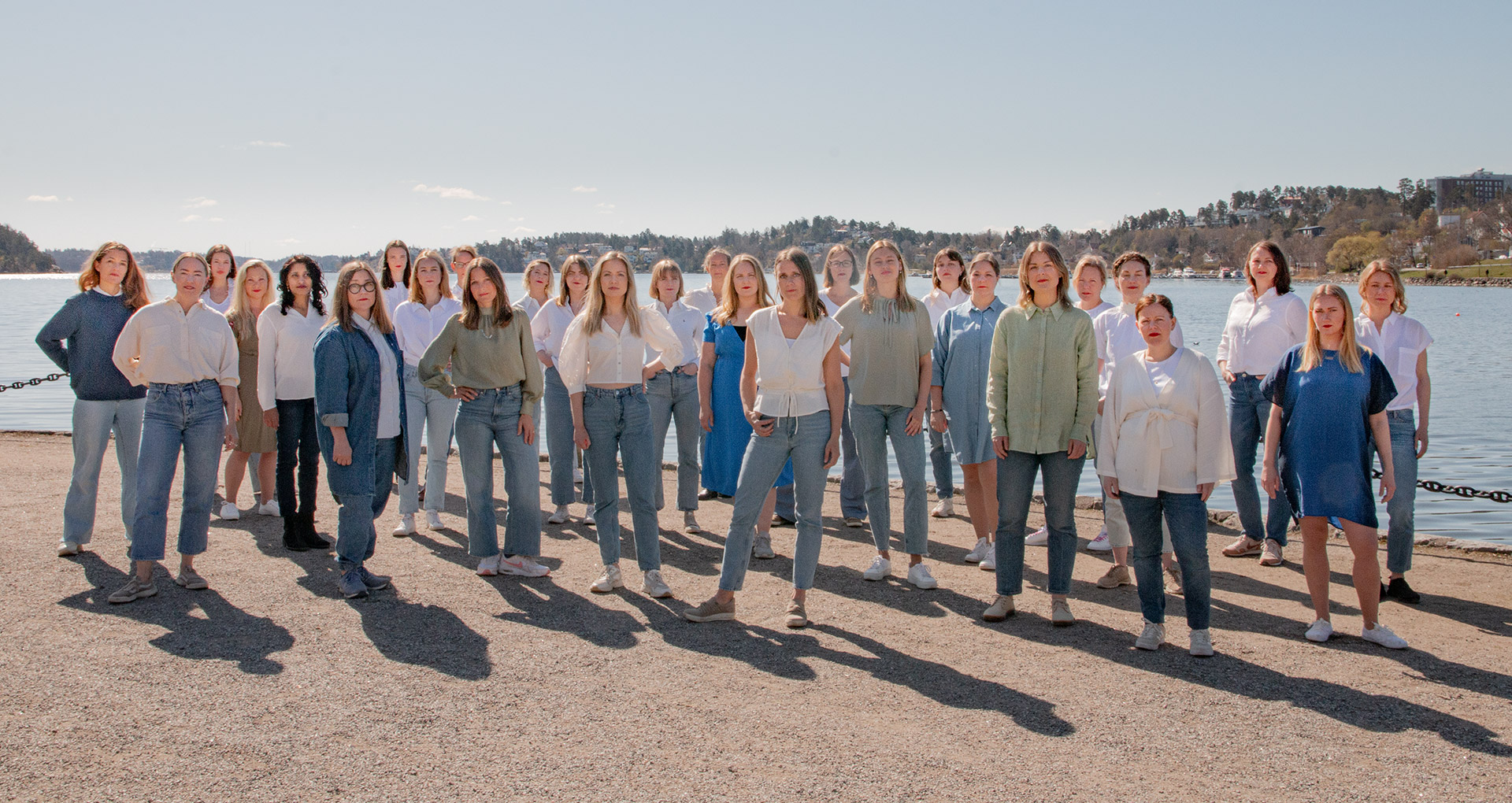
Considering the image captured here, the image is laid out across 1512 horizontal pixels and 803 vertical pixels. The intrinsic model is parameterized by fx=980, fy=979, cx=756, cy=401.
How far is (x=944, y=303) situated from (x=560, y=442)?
336cm

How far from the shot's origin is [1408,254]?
426ft

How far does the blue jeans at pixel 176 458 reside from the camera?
5.54 metres

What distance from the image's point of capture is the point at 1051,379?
17.2ft

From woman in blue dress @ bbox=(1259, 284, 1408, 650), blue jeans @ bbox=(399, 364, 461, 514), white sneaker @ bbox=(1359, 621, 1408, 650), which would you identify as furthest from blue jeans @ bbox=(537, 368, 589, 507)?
white sneaker @ bbox=(1359, 621, 1408, 650)

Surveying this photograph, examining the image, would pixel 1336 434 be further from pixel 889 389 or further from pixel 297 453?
pixel 297 453

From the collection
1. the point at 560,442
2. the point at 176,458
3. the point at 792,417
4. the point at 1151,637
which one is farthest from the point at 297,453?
the point at 1151,637

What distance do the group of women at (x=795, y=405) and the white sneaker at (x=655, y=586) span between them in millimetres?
18

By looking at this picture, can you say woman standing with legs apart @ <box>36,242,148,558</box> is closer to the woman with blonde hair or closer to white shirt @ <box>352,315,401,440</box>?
the woman with blonde hair

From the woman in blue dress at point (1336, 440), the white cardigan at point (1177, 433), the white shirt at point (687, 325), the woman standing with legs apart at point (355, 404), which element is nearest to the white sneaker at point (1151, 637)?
the white cardigan at point (1177, 433)

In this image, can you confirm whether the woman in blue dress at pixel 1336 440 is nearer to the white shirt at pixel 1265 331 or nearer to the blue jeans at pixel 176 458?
the white shirt at pixel 1265 331

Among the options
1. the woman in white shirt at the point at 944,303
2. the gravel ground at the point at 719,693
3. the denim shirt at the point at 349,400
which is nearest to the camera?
the gravel ground at the point at 719,693

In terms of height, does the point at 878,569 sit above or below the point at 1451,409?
above

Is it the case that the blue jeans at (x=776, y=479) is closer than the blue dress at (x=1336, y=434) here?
No

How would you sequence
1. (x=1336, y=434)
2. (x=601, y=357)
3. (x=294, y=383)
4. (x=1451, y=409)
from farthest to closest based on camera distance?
(x=1451, y=409)
(x=294, y=383)
(x=601, y=357)
(x=1336, y=434)
